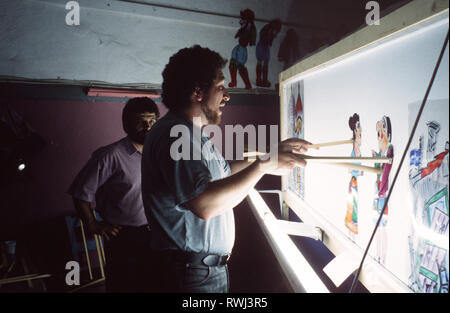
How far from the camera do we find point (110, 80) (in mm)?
2791

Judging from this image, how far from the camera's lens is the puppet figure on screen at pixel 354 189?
3.66 ft

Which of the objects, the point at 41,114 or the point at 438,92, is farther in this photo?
the point at 41,114

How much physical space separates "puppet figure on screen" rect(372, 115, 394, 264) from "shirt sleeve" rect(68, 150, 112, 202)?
1.78 metres

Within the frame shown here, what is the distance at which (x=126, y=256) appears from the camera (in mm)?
1970

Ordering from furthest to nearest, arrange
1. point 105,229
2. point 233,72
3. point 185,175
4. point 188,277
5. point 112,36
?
point 233,72 < point 112,36 < point 105,229 < point 188,277 < point 185,175

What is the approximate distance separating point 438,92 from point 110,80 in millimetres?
2828

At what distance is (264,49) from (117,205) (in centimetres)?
245

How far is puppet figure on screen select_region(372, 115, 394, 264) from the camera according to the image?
92 centimetres

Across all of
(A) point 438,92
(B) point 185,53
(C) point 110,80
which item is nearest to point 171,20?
(C) point 110,80

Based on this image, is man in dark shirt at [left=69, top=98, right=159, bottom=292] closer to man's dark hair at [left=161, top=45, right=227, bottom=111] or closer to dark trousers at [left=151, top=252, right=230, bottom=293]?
dark trousers at [left=151, top=252, right=230, bottom=293]

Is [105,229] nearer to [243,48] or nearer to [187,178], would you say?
[187,178]

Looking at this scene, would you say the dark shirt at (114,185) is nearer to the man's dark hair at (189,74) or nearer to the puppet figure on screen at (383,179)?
the man's dark hair at (189,74)

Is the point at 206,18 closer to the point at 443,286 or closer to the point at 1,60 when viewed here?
the point at 1,60

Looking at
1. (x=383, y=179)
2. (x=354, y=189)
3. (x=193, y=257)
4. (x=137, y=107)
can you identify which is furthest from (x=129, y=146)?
(x=383, y=179)
